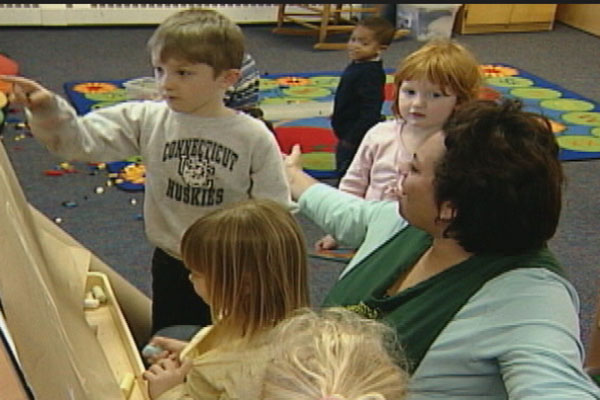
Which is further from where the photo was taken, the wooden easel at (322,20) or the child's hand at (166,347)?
the wooden easel at (322,20)

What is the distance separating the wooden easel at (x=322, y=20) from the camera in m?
5.25

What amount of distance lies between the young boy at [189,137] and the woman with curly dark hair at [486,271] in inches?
18.5

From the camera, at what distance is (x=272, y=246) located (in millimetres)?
1041

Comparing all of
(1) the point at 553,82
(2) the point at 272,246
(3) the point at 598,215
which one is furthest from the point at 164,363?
(1) the point at 553,82

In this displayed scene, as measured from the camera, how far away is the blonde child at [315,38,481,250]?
1.58 meters

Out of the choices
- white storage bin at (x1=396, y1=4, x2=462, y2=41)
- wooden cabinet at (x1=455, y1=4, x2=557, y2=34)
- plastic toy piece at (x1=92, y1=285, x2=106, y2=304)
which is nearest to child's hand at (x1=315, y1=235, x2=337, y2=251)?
plastic toy piece at (x1=92, y1=285, x2=106, y2=304)

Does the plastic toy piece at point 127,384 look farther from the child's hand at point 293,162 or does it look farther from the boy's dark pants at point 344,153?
the boy's dark pants at point 344,153

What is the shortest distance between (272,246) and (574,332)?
0.38 meters

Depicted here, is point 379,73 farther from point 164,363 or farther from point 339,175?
point 164,363

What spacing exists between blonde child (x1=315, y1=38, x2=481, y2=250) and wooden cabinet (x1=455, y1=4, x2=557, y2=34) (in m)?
4.09

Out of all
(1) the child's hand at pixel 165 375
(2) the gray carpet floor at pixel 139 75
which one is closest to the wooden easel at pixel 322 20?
(2) the gray carpet floor at pixel 139 75

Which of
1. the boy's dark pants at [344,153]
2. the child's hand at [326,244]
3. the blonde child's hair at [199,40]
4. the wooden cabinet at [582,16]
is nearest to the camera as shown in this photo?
the blonde child's hair at [199,40]

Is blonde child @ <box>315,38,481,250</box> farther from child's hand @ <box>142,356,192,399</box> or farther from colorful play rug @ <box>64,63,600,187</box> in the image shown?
colorful play rug @ <box>64,63,600,187</box>

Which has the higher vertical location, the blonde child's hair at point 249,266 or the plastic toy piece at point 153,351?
the blonde child's hair at point 249,266
